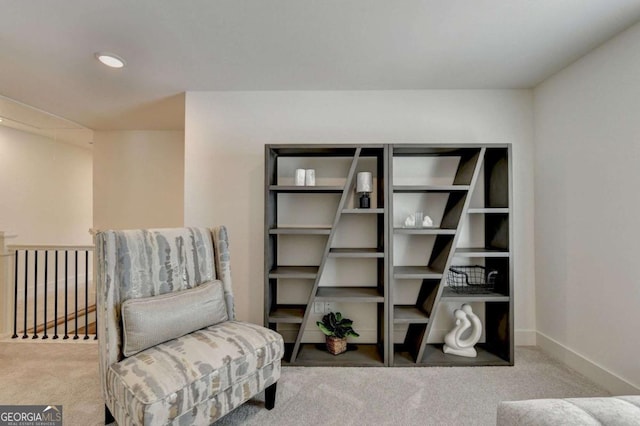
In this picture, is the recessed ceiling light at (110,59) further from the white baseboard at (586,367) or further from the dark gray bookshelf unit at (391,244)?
the white baseboard at (586,367)

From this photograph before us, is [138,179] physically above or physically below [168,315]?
above

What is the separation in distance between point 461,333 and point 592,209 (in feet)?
4.22

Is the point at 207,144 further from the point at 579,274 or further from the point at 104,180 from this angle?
the point at 579,274

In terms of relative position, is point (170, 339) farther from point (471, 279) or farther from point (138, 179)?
point (138, 179)

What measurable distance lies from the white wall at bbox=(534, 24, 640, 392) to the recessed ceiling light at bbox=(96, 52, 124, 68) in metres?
3.29

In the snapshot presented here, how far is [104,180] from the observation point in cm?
384

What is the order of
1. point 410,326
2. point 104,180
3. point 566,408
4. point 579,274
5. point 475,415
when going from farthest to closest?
point 104,180, point 410,326, point 579,274, point 475,415, point 566,408

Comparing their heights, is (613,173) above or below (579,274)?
above

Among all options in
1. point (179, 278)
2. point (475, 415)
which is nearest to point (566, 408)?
point (475, 415)

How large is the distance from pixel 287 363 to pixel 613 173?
2568mm

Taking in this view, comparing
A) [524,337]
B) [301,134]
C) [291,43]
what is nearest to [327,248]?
[301,134]

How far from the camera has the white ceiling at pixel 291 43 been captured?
5.10ft

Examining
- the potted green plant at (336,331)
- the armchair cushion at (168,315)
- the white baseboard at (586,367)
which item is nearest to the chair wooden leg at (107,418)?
the armchair cushion at (168,315)

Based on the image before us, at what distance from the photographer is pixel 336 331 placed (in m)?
2.34
